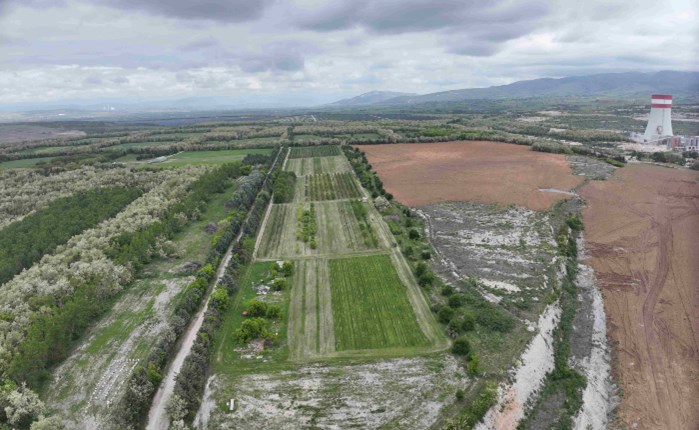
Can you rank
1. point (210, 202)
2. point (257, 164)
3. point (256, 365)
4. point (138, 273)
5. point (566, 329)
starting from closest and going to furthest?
point (256, 365)
point (566, 329)
point (138, 273)
point (210, 202)
point (257, 164)

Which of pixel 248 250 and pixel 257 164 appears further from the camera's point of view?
pixel 257 164

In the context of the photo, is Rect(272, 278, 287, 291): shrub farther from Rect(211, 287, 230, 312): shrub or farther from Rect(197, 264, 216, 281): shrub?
Rect(197, 264, 216, 281): shrub

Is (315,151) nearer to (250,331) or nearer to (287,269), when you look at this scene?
(287,269)

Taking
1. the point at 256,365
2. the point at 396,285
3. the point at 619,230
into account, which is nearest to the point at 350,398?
the point at 256,365

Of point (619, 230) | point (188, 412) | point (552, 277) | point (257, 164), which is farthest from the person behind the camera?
point (257, 164)

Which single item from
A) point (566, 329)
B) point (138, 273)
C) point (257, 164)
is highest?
point (257, 164)

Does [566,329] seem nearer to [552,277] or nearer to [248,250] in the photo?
[552,277]

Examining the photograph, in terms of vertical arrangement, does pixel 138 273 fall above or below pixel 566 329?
above
